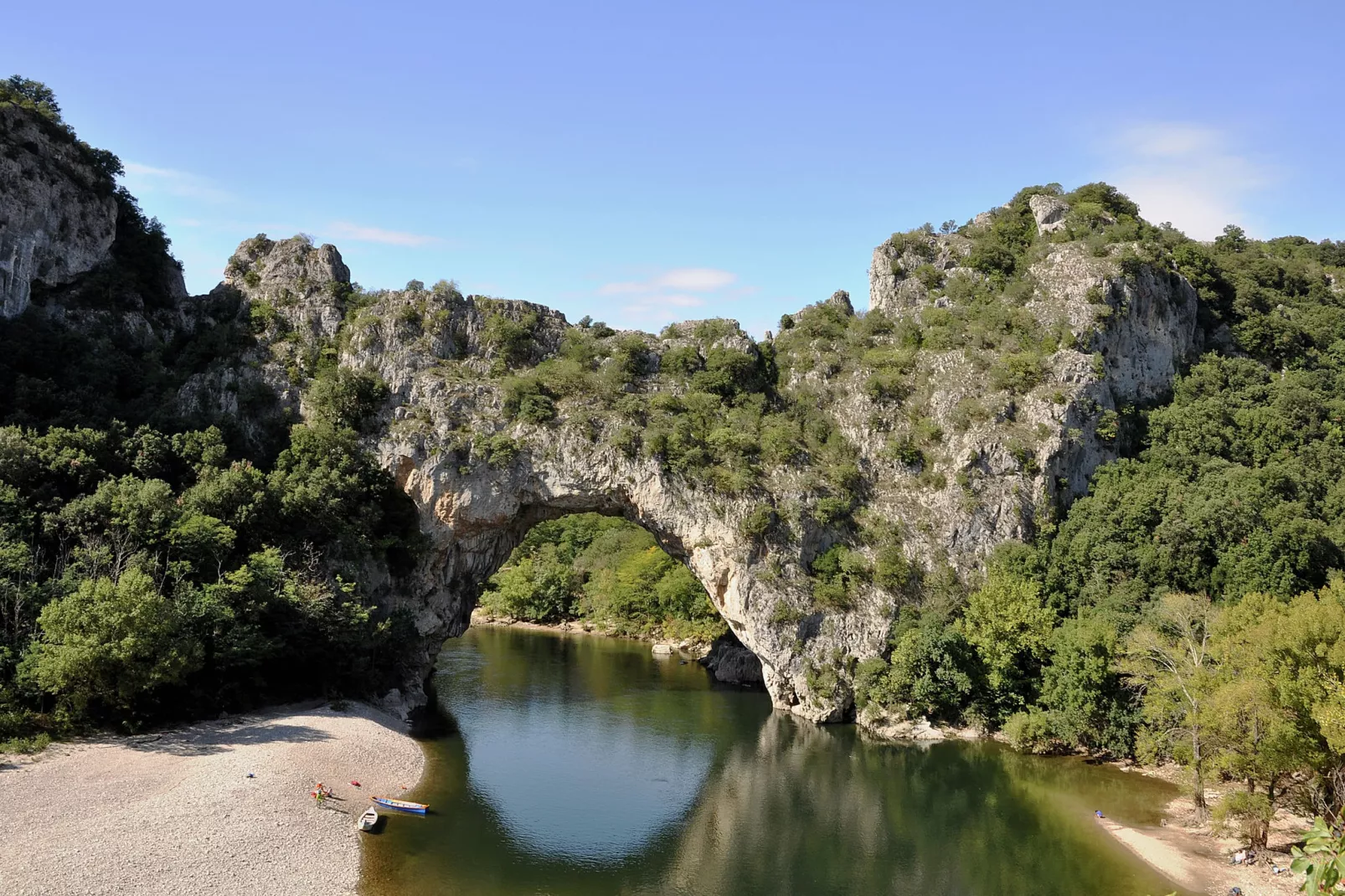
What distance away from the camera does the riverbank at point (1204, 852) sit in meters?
27.0

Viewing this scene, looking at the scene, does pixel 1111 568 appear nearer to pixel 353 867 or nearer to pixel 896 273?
pixel 896 273

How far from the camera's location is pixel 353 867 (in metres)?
26.3

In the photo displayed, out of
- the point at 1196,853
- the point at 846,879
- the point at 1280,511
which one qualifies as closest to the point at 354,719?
the point at 846,879

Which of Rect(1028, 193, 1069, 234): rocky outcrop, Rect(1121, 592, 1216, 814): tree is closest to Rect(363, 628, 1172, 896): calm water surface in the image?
Rect(1121, 592, 1216, 814): tree

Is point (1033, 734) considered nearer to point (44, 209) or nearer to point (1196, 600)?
point (1196, 600)

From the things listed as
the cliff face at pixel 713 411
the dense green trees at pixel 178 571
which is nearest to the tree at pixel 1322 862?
the dense green trees at pixel 178 571

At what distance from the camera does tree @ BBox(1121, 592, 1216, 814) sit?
3161 cm

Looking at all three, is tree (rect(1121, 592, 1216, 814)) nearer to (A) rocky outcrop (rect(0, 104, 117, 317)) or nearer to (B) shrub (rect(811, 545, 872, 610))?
(B) shrub (rect(811, 545, 872, 610))

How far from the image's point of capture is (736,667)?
194 ft

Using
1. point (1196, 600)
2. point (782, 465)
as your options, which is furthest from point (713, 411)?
point (1196, 600)

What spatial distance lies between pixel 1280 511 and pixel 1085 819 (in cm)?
1981

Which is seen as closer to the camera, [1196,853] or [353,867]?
[353,867]

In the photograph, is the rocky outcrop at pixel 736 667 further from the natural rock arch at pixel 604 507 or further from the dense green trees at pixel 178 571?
the dense green trees at pixel 178 571

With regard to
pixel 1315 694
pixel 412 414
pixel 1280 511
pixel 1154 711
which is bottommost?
pixel 1154 711
